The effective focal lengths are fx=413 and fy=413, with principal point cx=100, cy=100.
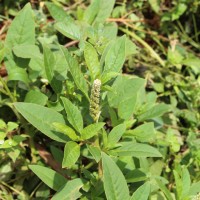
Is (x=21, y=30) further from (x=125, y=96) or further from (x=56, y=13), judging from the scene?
(x=125, y=96)

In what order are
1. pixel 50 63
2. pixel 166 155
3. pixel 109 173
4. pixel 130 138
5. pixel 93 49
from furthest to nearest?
pixel 166 155, pixel 130 138, pixel 50 63, pixel 93 49, pixel 109 173

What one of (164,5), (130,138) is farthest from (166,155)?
(164,5)

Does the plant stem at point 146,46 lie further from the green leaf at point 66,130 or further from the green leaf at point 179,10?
the green leaf at point 66,130

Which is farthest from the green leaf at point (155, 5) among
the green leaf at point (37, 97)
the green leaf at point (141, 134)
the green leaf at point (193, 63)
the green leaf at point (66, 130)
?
the green leaf at point (66, 130)

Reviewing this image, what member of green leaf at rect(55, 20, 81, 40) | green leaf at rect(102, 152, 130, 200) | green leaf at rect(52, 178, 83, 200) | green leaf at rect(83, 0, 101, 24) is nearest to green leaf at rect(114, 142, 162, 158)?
green leaf at rect(102, 152, 130, 200)

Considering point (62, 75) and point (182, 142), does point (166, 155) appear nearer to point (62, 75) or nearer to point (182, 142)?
point (182, 142)

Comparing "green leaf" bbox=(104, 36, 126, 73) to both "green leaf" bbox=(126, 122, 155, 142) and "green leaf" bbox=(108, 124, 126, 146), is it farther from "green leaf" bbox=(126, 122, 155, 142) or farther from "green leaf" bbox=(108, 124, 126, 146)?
"green leaf" bbox=(126, 122, 155, 142)
